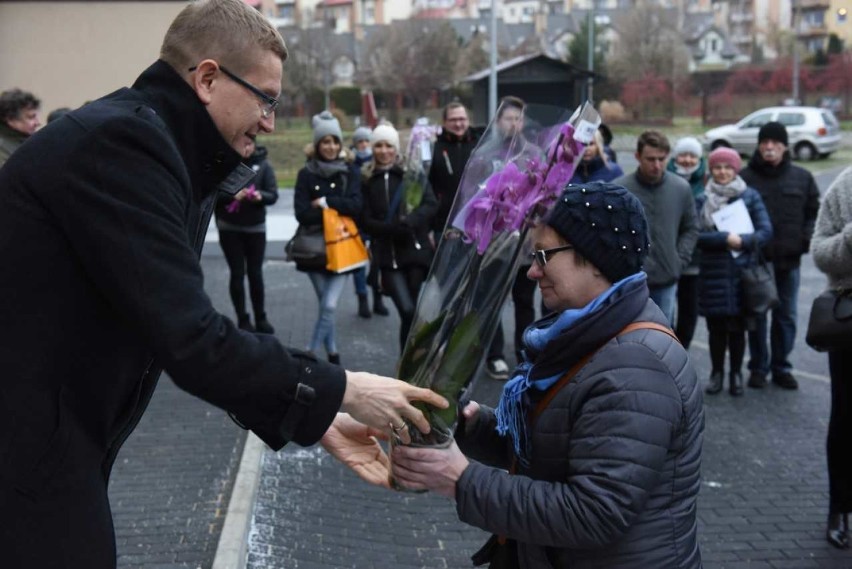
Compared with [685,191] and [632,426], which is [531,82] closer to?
[685,191]

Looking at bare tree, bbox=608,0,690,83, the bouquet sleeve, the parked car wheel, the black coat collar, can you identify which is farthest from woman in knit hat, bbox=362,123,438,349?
bare tree, bbox=608,0,690,83

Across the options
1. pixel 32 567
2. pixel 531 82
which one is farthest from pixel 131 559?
pixel 531 82

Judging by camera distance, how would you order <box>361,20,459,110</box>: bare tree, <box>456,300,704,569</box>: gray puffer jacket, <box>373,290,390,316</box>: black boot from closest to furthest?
<box>456,300,704,569</box>: gray puffer jacket, <box>373,290,390,316</box>: black boot, <box>361,20,459,110</box>: bare tree

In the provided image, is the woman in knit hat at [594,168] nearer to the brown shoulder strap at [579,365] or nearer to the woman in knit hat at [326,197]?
the woman in knit hat at [326,197]

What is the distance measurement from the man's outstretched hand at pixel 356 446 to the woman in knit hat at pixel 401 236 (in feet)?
15.4

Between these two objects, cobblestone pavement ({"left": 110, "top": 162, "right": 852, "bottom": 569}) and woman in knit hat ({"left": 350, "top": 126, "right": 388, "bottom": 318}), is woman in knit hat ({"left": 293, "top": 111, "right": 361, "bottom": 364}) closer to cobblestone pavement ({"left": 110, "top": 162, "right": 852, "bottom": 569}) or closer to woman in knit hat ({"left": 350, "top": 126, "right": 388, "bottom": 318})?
cobblestone pavement ({"left": 110, "top": 162, "right": 852, "bottom": 569})

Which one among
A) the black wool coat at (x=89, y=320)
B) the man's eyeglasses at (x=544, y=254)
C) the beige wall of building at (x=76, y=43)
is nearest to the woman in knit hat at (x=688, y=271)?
the man's eyeglasses at (x=544, y=254)

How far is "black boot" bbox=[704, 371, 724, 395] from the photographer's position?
7664 mm

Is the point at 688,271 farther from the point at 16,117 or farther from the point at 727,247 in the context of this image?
the point at 16,117

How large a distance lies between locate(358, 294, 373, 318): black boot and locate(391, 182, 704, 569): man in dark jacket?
25.7 feet

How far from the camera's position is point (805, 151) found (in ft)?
109

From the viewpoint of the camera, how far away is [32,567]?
2119mm

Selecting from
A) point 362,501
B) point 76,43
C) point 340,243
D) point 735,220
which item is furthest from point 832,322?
point 76,43

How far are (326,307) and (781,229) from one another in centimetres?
378
